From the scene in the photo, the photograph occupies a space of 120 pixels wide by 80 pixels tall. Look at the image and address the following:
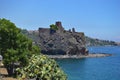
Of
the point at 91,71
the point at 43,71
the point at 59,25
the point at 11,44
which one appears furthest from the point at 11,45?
the point at 59,25

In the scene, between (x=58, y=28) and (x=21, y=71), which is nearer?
(x=21, y=71)

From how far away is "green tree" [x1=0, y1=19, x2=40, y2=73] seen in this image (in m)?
48.1

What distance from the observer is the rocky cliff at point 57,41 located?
149750mm

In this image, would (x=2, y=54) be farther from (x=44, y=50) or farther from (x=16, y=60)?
(x=44, y=50)

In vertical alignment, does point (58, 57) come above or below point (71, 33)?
below

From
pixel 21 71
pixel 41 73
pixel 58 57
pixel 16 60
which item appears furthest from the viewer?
pixel 58 57

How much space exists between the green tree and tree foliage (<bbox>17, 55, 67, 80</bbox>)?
1011 cm

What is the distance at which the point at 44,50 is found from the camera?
150625 mm

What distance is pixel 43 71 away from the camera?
36.4 meters

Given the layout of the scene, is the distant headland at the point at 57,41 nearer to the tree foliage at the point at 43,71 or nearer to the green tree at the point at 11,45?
the green tree at the point at 11,45

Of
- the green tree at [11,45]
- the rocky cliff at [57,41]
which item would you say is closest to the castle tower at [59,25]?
the rocky cliff at [57,41]

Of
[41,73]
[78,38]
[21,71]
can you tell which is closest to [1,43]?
[21,71]

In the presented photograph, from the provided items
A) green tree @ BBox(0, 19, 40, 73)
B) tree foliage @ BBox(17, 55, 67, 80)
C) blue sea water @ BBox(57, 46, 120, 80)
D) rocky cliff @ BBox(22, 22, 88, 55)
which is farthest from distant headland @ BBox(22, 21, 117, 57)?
tree foliage @ BBox(17, 55, 67, 80)

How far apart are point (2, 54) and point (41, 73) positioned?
14.5 meters
